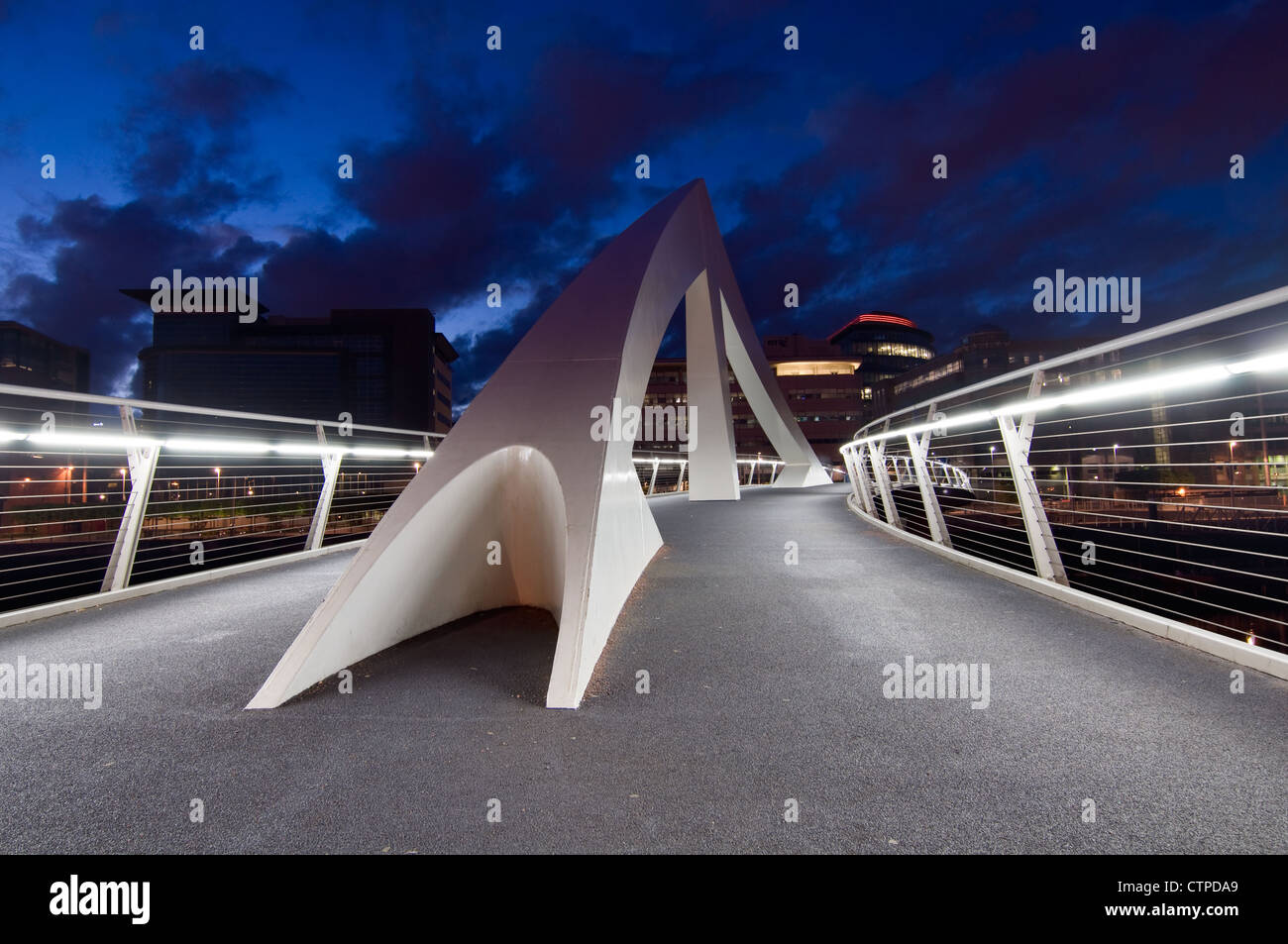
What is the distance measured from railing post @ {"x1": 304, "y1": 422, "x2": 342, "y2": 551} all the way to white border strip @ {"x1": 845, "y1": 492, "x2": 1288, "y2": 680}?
7.45 metres

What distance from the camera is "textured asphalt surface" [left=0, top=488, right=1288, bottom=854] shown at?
184 centimetres

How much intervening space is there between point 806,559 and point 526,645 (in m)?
4.05

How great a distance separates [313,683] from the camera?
3.11 meters

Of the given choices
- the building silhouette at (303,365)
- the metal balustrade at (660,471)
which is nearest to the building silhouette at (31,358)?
the building silhouette at (303,365)

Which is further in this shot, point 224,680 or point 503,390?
point 503,390

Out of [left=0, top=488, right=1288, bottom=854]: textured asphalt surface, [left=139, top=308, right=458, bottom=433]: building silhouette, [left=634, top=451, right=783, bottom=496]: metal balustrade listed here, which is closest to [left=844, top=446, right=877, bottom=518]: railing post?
[left=634, top=451, right=783, bottom=496]: metal balustrade

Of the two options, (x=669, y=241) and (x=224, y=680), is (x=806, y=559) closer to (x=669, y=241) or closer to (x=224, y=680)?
(x=669, y=241)

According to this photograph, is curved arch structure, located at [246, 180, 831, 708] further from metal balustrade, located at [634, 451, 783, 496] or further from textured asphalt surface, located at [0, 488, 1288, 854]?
metal balustrade, located at [634, 451, 783, 496]

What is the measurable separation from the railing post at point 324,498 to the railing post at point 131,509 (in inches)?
83.5

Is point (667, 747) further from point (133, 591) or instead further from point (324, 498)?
point (324, 498)

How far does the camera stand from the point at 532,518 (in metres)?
4.32

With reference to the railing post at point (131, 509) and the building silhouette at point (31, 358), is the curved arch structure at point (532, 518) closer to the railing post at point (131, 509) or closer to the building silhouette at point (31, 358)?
the railing post at point (131, 509)

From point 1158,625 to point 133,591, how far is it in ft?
25.6
